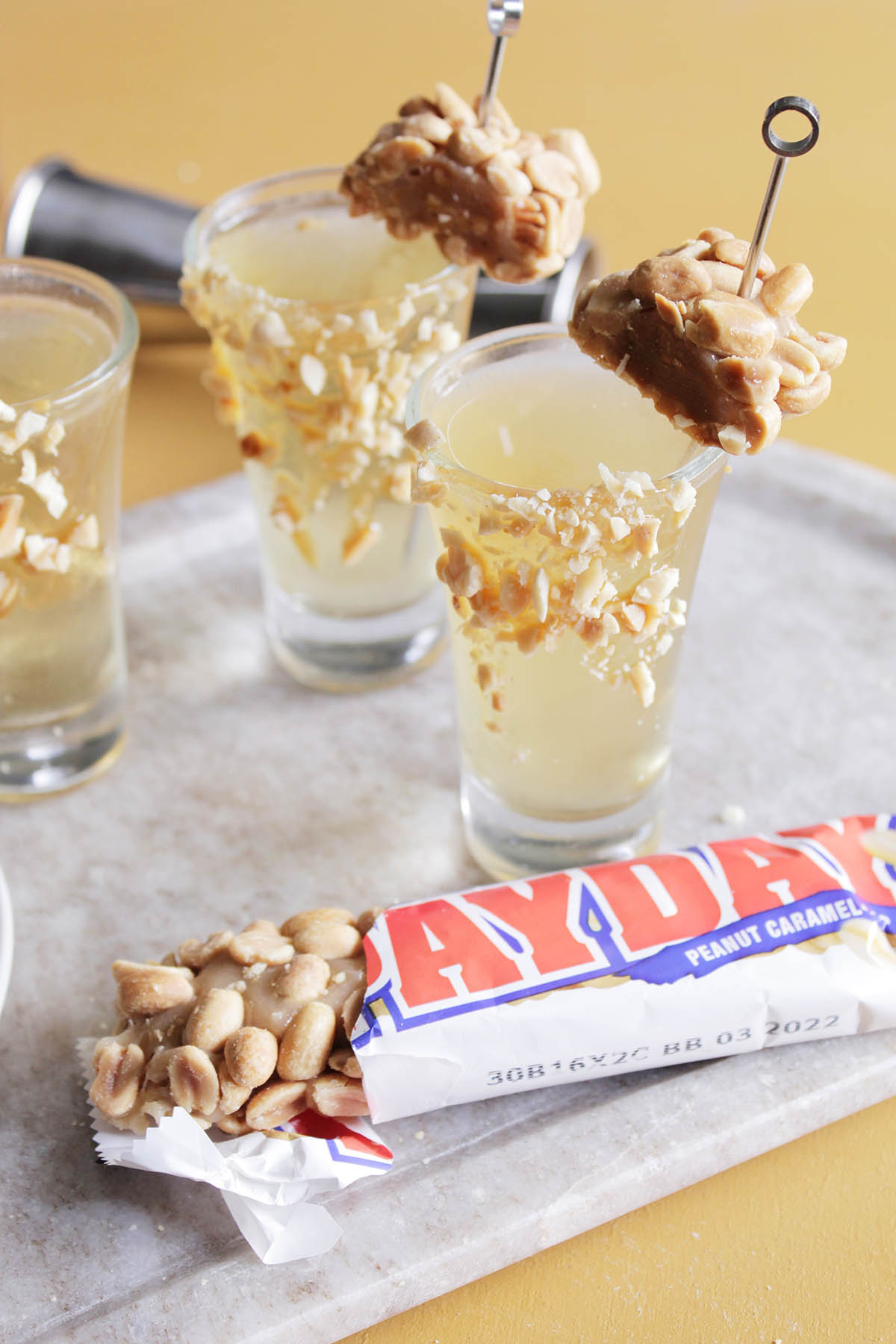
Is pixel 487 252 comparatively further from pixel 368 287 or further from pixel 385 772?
pixel 385 772

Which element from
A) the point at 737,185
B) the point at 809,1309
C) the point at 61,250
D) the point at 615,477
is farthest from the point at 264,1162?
the point at 737,185

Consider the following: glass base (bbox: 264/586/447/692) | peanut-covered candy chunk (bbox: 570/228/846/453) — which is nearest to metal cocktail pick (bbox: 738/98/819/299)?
peanut-covered candy chunk (bbox: 570/228/846/453)

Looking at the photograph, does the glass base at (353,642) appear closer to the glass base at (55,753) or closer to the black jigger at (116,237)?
the glass base at (55,753)

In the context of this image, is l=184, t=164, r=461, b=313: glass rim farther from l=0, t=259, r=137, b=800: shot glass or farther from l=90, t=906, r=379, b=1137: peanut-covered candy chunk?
l=90, t=906, r=379, b=1137: peanut-covered candy chunk

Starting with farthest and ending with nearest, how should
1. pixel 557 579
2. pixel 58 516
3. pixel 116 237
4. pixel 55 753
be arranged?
pixel 116 237, pixel 55 753, pixel 58 516, pixel 557 579

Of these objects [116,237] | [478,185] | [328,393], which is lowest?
[116,237]

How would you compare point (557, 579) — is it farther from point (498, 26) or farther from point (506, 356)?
point (498, 26)

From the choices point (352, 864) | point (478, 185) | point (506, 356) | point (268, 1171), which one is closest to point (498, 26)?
point (478, 185)
